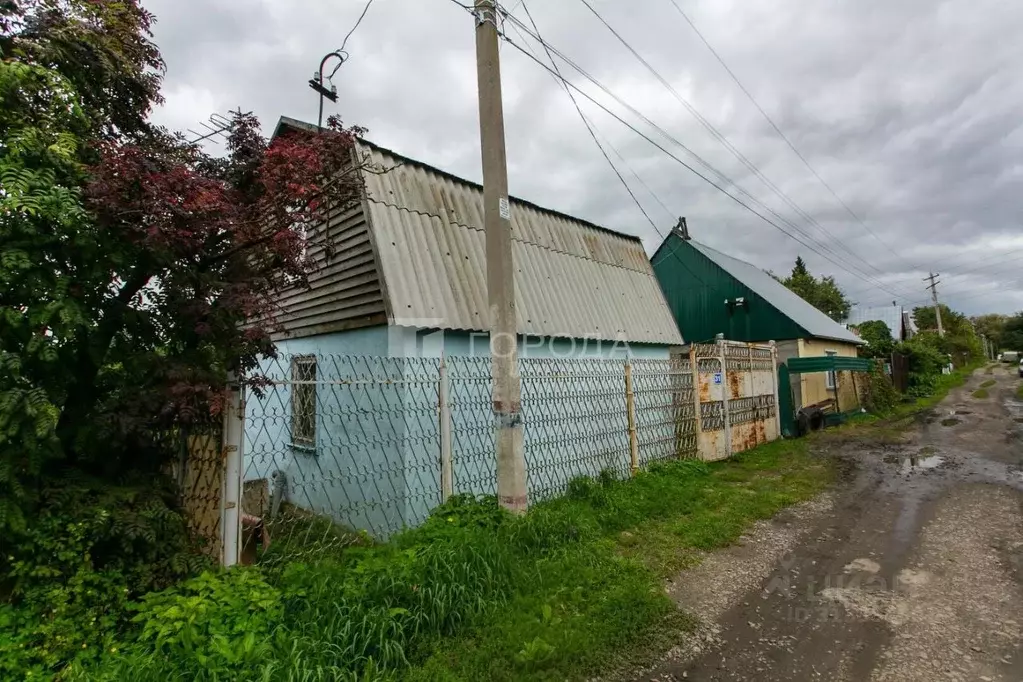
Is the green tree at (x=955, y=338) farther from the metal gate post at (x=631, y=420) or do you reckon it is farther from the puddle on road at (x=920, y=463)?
the metal gate post at (x=631, y=420)

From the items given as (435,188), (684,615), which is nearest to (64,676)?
(684,615)

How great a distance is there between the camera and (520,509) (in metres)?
4.41

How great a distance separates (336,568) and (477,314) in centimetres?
355

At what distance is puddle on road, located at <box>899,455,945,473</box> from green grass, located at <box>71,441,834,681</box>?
17.7ft

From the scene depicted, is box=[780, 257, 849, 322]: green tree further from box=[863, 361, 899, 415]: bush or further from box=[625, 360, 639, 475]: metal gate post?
box=[625, 360, 639, 475]: metal gate post

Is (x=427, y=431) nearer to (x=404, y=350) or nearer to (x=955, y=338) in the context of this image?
(x=404, y=350)

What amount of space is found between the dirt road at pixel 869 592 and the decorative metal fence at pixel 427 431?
2190 mm

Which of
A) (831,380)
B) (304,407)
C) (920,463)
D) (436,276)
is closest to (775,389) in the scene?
(920,463)

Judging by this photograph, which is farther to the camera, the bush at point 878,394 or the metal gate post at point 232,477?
the bush at point 878,394

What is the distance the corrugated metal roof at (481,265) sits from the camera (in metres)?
5.78

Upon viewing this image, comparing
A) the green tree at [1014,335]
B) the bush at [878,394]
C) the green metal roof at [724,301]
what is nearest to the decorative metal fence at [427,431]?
the green metal roof at [724,301]

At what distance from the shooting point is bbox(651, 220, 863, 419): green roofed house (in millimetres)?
14516

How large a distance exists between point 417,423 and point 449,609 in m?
2.31

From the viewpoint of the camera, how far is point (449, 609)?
3133mm
